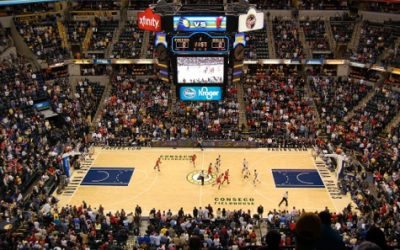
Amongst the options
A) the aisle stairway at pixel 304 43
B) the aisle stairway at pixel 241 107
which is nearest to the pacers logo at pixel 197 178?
the aisle stairway at pixel 241 107

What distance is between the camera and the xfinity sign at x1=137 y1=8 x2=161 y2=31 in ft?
72.0

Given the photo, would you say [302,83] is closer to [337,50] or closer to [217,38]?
[337,50]

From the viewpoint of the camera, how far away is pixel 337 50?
4338 centimetres

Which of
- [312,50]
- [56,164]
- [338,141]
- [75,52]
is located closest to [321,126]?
[338,141]

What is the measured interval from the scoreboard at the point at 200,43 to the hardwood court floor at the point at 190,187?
936cm

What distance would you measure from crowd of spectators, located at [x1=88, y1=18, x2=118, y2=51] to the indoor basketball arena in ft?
0.49

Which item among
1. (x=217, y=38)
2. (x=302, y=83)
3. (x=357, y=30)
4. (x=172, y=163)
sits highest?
(x=217, y=38)

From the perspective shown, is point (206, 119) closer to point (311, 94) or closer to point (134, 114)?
point (134, 114)

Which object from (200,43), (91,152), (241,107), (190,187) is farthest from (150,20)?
(241,107)

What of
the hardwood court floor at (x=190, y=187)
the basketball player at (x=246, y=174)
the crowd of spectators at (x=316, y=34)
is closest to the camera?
the hardwood court floor at (x=190, y=187)

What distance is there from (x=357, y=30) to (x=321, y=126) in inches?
537

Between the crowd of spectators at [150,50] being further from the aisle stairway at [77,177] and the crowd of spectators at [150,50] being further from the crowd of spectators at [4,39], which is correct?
the aisle stairway at [77,177]

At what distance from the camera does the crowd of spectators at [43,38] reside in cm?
4203

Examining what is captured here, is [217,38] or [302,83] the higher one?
[217,38]
